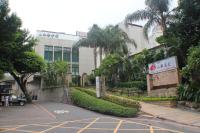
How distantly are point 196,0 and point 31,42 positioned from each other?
1783 cm

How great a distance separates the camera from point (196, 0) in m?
21.9

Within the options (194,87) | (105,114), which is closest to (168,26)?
(194,87)

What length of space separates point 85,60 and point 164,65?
26.7m

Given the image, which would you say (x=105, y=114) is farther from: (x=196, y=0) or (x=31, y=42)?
(x=31, y=42)

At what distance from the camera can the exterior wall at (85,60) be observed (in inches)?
1874

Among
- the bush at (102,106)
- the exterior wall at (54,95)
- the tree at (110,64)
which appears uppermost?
the tree at (110,64)

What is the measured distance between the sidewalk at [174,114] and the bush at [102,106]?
5.00ft

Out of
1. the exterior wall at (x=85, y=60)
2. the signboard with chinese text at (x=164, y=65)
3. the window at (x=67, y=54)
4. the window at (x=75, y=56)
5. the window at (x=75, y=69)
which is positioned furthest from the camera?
the exterior wall at (x=85, y=60)

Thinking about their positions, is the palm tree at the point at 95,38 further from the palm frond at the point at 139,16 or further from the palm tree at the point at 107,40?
the palm frond at the point at 139,16

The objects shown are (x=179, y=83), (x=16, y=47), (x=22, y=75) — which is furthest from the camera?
(x=22, y=75)

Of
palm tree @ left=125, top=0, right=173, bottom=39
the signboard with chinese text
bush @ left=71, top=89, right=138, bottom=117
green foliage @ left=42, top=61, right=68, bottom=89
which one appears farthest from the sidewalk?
green foliage @ left=42, top=61, right=68, bottom=89

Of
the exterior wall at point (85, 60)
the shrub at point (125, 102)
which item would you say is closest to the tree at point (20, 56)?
the shrub at point (125, 102)

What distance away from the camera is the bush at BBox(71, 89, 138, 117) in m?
17.0

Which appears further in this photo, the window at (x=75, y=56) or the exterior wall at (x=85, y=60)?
the exterior wall at (x=85, y=60)
